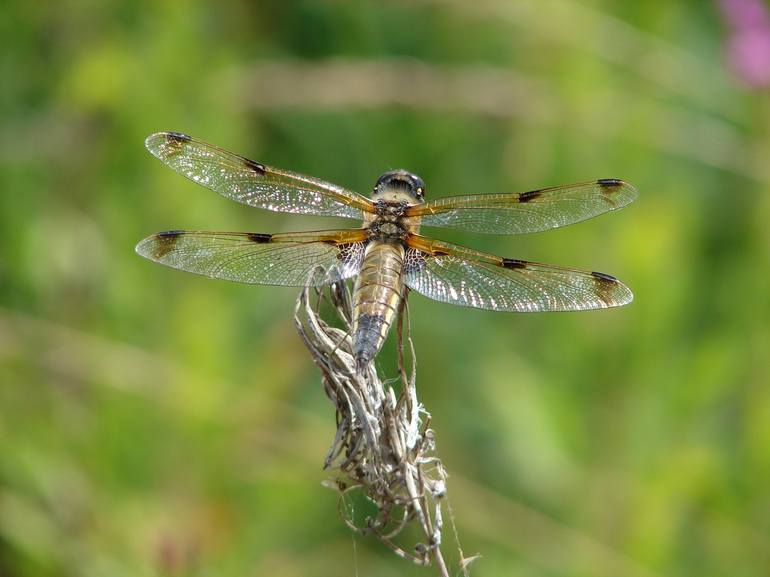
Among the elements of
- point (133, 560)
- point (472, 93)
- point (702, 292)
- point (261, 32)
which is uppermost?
point (261, 32)

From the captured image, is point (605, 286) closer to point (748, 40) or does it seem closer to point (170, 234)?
point (170, 234)

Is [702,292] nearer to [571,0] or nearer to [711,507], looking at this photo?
[711,507]

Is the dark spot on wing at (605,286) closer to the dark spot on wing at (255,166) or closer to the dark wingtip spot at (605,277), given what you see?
the dark wingtip spot at (605,277)

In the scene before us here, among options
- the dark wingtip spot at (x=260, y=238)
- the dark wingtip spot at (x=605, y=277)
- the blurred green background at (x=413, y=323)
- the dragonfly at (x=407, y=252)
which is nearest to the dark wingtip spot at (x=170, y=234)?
the dragonfly at (x=407, y=252)

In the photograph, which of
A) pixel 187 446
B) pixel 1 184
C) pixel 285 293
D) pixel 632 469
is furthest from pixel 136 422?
pixel 632 469

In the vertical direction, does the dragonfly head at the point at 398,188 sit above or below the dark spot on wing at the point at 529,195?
below

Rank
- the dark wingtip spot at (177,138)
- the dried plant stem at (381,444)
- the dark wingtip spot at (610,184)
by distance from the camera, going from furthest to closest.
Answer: the dark wingtip spot at (177,138) < the dark wingtip spot at (610,184) < the dried plant stem at (381,444)
